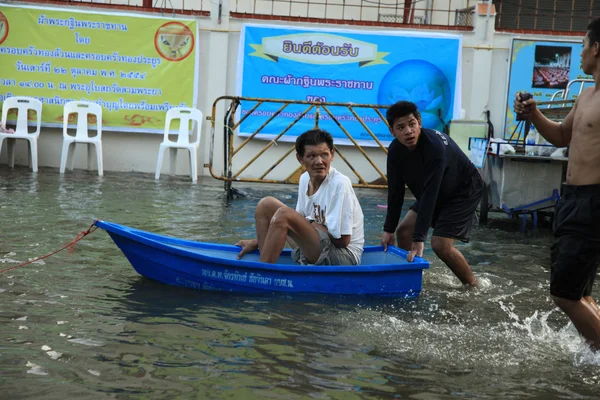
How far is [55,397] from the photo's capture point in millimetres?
3744

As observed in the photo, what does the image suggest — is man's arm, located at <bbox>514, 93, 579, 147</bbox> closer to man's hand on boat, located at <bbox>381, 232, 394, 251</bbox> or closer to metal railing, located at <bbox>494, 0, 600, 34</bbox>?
man's hand on boat, located at <bbox>381, 232, 394, 251</bbox>

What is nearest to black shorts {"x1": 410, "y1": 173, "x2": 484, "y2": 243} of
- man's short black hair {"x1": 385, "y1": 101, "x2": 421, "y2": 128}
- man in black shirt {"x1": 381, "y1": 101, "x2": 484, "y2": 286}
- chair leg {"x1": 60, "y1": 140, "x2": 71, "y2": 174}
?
man in black shirt {"x1": 381, "y1": 101, "x2": 484, "y2": 286}

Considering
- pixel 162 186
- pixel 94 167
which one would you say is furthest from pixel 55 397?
pixel 94 167

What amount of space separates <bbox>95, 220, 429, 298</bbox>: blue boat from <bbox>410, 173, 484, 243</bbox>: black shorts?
43 centimetres

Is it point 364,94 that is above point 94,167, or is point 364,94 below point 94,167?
above

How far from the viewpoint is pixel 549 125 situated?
183 inches

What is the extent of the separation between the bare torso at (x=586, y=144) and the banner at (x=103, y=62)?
1070 cm

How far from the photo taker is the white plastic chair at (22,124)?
44.6ft

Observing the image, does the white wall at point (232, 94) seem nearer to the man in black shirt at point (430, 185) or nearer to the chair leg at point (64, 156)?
the chair leg at point (64, 156)

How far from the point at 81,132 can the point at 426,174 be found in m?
9.45

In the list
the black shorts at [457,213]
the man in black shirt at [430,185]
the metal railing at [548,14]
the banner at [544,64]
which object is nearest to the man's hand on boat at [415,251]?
the man in black shirt at [430,185]

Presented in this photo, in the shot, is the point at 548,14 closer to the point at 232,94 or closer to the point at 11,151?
the point at 232,94

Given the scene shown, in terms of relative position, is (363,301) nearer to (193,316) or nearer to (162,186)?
(193,316)

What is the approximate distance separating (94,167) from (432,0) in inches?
337
